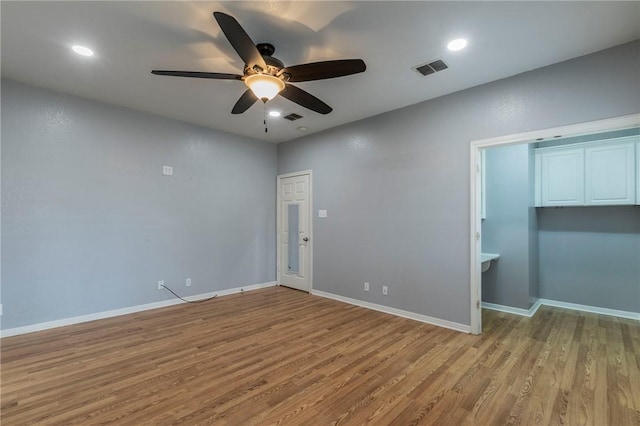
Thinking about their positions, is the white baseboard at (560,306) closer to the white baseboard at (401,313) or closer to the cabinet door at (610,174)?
the white baseboard at (401,313)

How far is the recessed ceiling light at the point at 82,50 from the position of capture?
2590mm

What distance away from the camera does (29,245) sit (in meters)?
3.32

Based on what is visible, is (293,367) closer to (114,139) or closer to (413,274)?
(413,274)

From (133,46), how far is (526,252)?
5.11 meters

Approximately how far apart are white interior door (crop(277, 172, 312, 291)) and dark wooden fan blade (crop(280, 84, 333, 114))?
2.42 metres

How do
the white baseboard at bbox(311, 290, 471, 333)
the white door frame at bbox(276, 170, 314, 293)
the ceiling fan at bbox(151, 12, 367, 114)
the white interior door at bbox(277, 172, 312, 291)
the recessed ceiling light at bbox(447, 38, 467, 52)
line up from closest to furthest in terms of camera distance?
1. the ceiling fan at bbox(151, 12, 367, 114)
2. the recessed ceiling light at bbox(447, 38, 467, 52)
3. the white baseboard at bbox(311, 290, 471, 333)
4. the white door frame at bbox(276, 170, 314, 293)
5. the white interior door at bbox(277, 172, 312, 291)

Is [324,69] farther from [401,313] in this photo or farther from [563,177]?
[563,177]

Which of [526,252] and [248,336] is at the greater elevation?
[526,252]

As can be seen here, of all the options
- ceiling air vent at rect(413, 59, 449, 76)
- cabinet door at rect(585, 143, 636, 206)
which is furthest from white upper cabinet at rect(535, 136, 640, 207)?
ceiling air vent at rect(413, 59, 449, 76)

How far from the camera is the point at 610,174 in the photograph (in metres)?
3.87

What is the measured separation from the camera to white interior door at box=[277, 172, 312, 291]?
530 centimetres

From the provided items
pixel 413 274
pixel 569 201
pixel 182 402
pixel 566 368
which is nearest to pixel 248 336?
pixel 182 402

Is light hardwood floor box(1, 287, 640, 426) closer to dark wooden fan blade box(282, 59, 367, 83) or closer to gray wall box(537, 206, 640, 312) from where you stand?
gray wall box(537, 206, 640, 312)

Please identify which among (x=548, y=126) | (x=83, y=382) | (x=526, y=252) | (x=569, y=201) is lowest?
(x=83, y=382)
